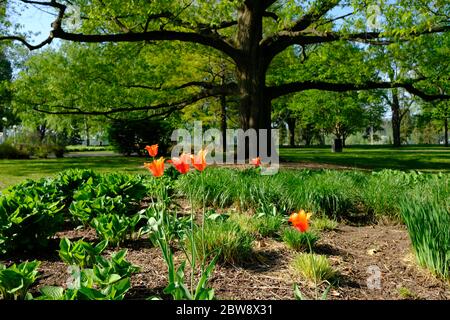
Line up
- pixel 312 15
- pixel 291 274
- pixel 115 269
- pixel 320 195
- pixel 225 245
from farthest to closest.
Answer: pixel 312 15 < pixel 320 195 < pixel 225 245 < pixel 291 274 < pixel 115 269

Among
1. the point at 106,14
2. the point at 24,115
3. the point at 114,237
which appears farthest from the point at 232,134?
the point at 114,237

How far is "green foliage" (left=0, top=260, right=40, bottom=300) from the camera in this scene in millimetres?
2477

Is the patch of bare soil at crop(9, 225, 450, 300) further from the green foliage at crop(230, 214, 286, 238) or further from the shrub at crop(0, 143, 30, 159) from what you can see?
the shrub at crop(0, 143, 30, 159)

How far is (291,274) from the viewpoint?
3.15 m

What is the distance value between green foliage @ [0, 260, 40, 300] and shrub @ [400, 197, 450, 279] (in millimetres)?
2900

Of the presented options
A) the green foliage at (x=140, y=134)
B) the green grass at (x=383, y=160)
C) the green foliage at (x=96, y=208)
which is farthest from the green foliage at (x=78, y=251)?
the green foliage at (x=140, y=134)

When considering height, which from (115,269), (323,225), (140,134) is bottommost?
(323,225)

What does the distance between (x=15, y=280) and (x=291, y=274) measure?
198cm

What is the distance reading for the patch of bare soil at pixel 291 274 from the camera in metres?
2.84

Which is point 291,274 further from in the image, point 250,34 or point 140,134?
point 140,134

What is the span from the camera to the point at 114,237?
12.4 feet

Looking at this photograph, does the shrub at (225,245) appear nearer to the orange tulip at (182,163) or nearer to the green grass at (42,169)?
the orange tulip at (182,163)

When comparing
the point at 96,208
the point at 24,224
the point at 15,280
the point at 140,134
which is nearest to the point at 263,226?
the point at 96,208
